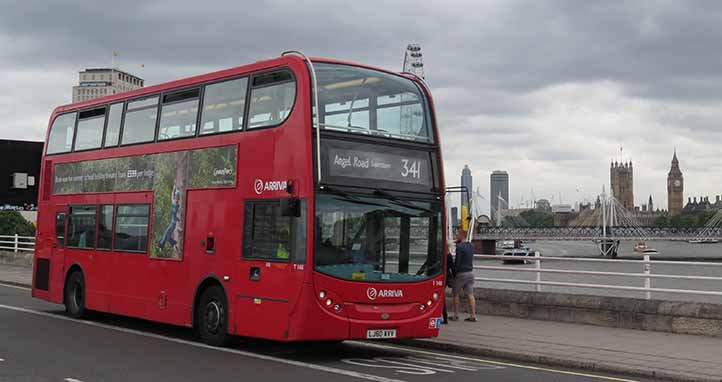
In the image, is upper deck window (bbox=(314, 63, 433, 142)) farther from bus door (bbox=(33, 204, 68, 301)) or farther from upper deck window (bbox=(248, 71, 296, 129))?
bus door (bbox=(33, 204, 68, 301))

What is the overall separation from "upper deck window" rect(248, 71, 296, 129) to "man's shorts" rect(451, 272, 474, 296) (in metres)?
5.62

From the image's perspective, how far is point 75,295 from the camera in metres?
16.7

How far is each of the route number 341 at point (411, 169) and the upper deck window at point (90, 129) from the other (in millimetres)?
7050

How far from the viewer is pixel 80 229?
16.5m

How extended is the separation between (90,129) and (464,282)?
26.1 feet

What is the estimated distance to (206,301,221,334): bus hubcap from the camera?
41.4 ft

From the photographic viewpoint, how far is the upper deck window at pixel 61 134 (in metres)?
17.1

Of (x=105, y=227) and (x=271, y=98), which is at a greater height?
(x=271, y=98)

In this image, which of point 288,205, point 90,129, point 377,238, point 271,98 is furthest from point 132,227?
point 377,238

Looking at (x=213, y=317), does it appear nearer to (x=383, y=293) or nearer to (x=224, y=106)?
(x=383, y=293)

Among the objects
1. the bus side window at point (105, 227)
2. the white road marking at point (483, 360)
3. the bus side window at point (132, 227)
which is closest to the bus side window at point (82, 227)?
the bus side window at point (105, 227)

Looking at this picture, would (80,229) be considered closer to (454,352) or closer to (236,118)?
(236,118)

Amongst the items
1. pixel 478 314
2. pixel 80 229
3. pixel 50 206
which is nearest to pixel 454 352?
pixel 478 314

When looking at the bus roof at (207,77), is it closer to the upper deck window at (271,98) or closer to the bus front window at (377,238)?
the upper deck window at (271,98)
